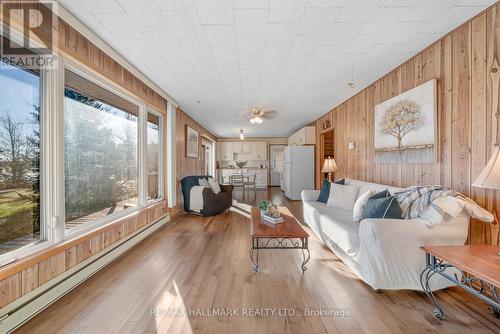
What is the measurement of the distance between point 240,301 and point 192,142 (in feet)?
16.4

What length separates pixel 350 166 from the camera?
4.59 metres

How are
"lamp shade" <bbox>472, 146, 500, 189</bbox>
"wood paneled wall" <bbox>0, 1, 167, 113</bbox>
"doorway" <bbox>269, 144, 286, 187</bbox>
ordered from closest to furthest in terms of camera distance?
"lamp shade" <bbox>472, 146, 500, 189</bbox> < "wood paneled wall" <bbox>0, 1, 167, 113</bbox> < "doorway" <bbox>269, 144, 286, 187</bbox>

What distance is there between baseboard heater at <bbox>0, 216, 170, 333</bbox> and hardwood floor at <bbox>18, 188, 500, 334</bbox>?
0.06 metres

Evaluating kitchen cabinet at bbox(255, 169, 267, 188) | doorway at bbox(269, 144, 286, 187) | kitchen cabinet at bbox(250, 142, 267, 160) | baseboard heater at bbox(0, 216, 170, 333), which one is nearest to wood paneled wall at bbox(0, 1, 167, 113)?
baseboard heater at bbox(0, 216, 170, 333)

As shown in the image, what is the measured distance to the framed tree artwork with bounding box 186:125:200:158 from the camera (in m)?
5.77

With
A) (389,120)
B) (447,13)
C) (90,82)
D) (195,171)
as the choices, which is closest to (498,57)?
(447,13)

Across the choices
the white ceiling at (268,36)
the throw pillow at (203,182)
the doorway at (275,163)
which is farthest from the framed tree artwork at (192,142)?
the doorway at (275,163)

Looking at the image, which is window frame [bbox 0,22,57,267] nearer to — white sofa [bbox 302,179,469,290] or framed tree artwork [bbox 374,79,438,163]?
white sofa [bbox 302,179,469,290]

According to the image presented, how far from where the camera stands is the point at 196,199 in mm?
4906

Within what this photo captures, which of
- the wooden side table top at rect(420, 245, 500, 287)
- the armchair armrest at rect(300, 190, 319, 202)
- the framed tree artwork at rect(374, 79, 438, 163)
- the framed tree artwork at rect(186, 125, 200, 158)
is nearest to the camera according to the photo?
the wooden side table top at rect(420, 245, 500, 287)

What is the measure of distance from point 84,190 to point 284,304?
2.35 m

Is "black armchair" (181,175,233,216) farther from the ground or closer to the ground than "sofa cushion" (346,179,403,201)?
closer to the ground

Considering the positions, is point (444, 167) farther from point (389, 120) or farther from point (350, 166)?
point (350, 166)

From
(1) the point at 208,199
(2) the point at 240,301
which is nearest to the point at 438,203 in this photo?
(2) the point at 240,301
